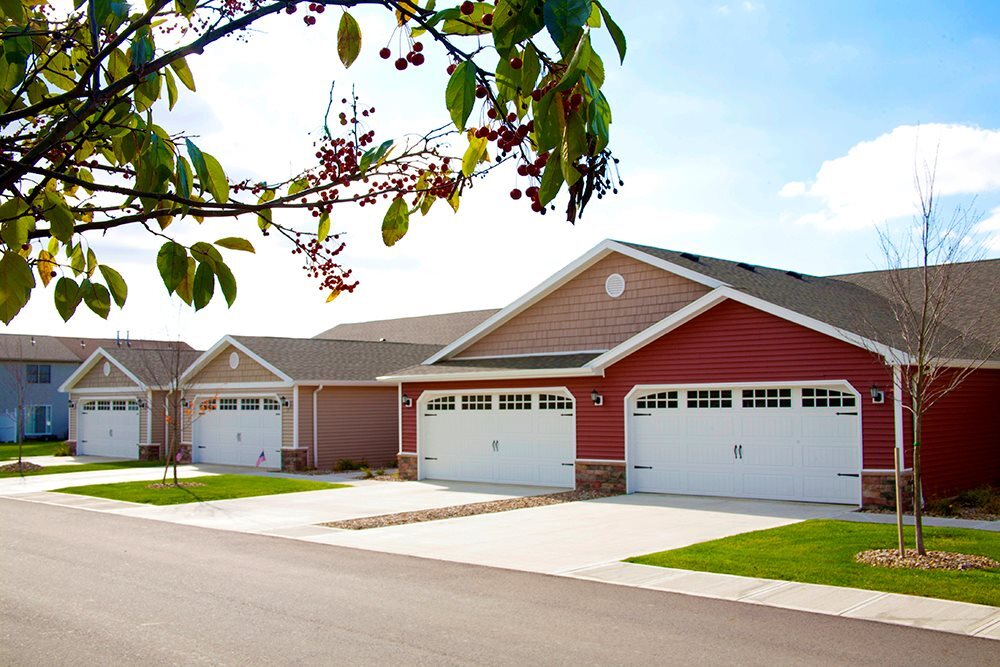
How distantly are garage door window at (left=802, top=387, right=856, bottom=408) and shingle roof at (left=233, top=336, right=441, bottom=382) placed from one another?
15115mm

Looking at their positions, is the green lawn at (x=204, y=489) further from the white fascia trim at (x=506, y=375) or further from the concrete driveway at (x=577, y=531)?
the concrete driveway at (x=577, y=531)

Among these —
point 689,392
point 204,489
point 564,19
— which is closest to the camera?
point 564,19

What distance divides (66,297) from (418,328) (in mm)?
40412

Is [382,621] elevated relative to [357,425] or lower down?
lower down

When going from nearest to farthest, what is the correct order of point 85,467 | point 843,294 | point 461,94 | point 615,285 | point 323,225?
point 461,94
point 323,225
point 615,285
point 843,294
point 85,467

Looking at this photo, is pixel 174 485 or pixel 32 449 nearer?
pixel 174 485

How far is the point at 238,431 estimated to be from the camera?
1185 inches

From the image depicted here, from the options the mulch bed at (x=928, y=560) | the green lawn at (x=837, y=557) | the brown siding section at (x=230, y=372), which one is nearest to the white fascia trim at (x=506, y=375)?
the brown siding section at (x=230, y=372)

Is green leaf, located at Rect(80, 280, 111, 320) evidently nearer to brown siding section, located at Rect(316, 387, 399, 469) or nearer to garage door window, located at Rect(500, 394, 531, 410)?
garage door window, located at Rect(500, 394, 531, 410)

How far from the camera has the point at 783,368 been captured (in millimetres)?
17281

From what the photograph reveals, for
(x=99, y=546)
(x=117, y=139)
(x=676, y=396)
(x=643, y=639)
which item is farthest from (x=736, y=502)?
(x=117, y=139)

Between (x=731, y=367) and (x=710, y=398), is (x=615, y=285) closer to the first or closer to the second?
(x=710, y=398)

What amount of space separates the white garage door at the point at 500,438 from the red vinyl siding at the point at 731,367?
0.55 metres

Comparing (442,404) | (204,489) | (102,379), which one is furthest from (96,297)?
(102,379)
